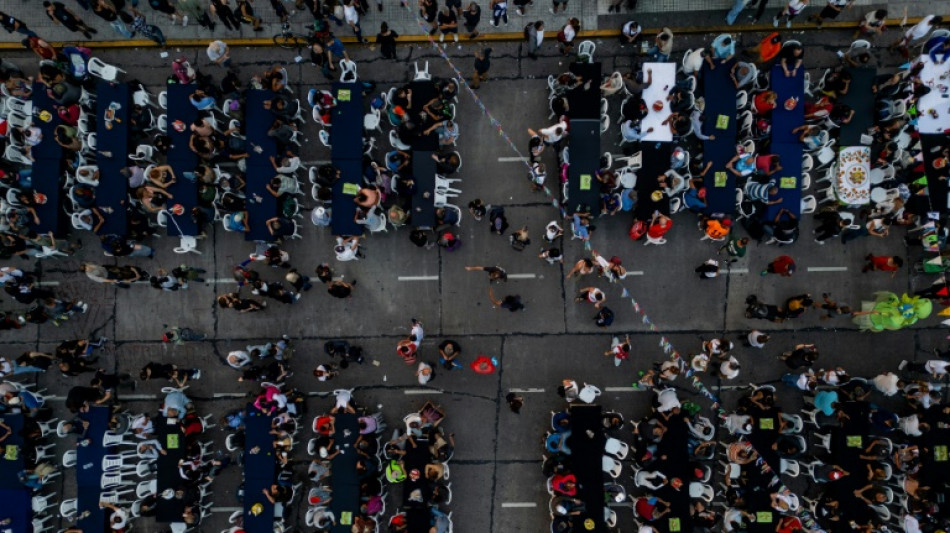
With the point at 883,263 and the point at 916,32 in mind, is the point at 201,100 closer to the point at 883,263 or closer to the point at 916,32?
the point at 883,263

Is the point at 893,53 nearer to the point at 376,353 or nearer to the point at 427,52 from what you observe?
the point at 427,52

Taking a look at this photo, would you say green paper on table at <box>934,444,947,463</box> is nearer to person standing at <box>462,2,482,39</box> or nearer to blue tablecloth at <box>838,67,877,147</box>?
blue tablecloth at <box>838,67,877,147</box>

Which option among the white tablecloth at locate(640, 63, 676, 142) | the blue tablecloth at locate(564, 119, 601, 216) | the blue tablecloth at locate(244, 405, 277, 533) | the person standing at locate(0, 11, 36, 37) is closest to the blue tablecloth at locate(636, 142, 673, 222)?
the white tablecloth at locate(640, 63, 676, 142)

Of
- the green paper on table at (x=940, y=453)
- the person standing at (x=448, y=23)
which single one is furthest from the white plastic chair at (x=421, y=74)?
the green paper on table at (x=940, y=453)

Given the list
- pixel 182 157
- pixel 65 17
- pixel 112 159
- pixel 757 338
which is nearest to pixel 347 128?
pixel 182 157

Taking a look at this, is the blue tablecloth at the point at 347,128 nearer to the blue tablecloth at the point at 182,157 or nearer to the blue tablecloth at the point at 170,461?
the blue tablecloth at the point at 182,157
